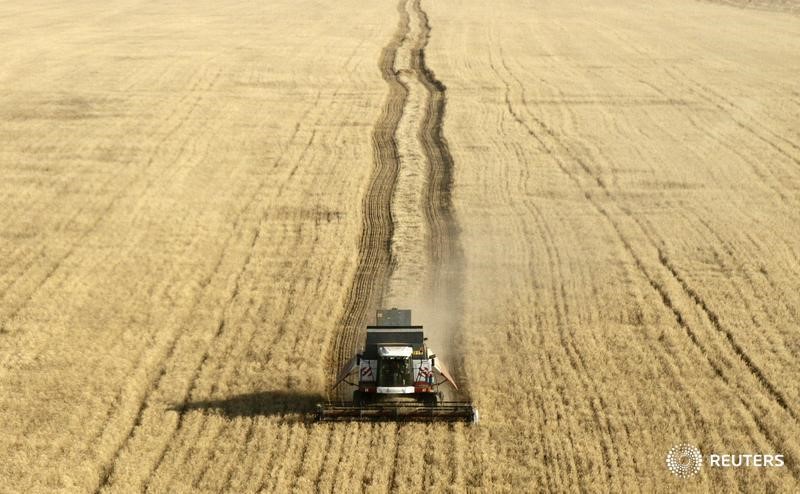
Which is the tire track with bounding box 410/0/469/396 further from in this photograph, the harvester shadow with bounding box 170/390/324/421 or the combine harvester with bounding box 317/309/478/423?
the harvester shadow with bounding box 170/390/324/421

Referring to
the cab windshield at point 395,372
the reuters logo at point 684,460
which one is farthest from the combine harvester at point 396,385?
the reuters logo at point 684,460

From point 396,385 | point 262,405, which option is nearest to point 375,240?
point 262,405

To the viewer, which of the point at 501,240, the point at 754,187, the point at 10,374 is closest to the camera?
the point at 10,374

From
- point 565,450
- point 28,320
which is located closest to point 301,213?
point 28,320

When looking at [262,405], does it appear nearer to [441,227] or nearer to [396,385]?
[396,385]

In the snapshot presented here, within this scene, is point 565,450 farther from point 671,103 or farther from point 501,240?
point 671,103

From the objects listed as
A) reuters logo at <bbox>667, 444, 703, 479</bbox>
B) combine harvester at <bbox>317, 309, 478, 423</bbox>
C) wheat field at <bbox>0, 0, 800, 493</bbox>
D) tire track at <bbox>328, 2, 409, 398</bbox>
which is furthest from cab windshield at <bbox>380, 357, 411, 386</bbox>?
reuters logo at <bbox>667, 444, 703, 479</bbox>

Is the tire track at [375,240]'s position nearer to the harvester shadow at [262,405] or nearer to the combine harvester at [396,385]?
the harvester shadow at [262,405]

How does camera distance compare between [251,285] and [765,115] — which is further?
[765,115]
